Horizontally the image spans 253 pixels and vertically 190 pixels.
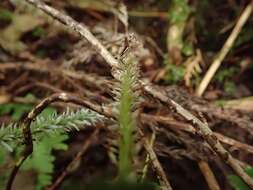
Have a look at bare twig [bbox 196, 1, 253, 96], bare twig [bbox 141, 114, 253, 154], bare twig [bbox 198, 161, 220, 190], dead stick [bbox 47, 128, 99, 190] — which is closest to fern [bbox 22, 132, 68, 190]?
dead stick [bbox 47, 128, 99, 190]

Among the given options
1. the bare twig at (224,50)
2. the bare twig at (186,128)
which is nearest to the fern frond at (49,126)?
the bare twig at (186,128)

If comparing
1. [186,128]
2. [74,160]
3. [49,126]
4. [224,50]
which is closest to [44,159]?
[74,160]

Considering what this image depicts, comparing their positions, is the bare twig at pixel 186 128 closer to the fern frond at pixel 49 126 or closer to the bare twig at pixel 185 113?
the bare twig at pixel 185 113

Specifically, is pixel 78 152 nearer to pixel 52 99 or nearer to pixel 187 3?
pixel 52 99

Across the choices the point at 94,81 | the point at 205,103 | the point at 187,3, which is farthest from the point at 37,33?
the point at 205,103

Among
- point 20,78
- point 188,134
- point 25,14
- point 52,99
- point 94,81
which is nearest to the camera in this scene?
point 52,99

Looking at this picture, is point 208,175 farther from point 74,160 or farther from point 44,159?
point 44,159
